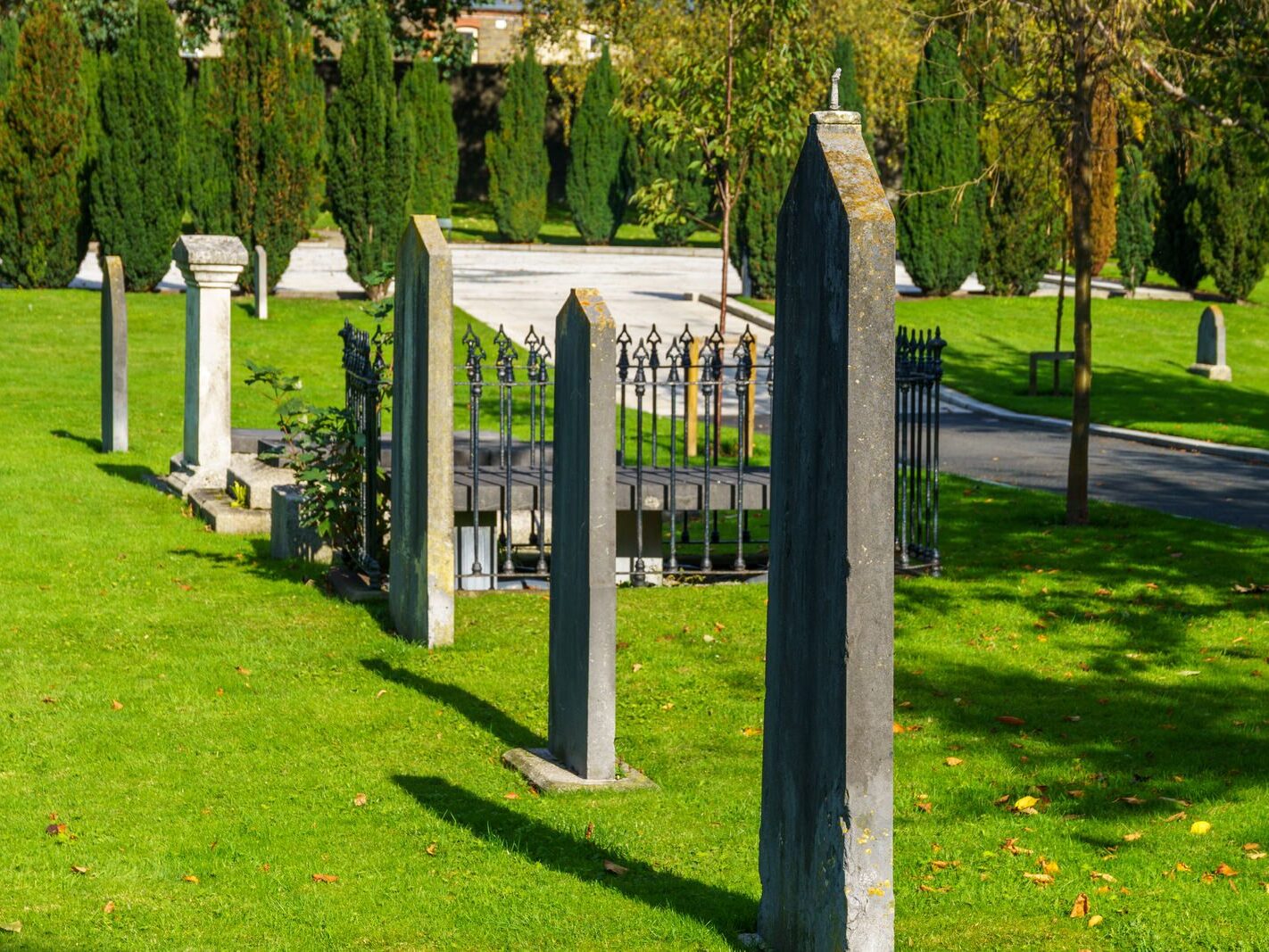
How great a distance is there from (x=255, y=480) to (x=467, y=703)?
549 centimetres

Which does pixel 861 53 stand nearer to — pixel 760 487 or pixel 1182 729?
pixel 760 487

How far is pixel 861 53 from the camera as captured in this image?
4600cm

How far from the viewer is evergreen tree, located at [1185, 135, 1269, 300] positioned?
107ft

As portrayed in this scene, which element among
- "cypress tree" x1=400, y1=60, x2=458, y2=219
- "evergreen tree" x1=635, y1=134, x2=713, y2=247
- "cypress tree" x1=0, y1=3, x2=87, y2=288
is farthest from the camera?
"evergreen tree" x1=635, y1=134, x2=713, y2=247

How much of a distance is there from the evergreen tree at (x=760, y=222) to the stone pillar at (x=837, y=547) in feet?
83.8

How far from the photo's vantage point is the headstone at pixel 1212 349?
25.1 metres

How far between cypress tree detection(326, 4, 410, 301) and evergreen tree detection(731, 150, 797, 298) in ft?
20.4

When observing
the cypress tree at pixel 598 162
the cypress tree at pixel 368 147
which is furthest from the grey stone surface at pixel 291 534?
the cypress tree at pixel 598 162

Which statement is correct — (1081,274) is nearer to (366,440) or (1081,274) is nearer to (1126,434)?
(366,440)

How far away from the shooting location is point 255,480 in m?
12.7

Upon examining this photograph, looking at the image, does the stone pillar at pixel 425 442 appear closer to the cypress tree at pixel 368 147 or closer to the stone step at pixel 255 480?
the stone step at pixel 255 480

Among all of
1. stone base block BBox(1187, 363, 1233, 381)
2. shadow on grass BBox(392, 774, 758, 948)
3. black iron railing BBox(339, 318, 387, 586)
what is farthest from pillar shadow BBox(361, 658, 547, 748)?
stone base block BBox(1187, 363, 1233, 381)

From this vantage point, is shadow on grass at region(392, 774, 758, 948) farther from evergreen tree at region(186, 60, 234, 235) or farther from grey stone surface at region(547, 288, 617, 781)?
evergreen tree at region(186, 60, 234, 235)

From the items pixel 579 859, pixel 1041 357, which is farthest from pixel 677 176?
pixel 579 859
